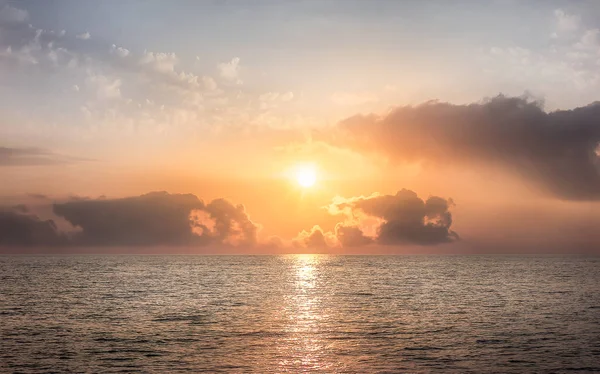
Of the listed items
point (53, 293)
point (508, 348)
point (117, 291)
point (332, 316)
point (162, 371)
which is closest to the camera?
point (162, 371)

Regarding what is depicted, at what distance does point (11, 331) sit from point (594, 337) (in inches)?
2967

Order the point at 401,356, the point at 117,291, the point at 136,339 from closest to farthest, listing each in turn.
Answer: the point at 401,356 < the point at 136,339 < the point at 117,291

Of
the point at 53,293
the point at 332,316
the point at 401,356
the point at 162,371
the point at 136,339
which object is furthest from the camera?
the point at 53,293

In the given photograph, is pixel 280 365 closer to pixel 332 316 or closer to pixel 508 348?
pixel 508 348

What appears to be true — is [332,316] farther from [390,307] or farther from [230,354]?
[230,354]

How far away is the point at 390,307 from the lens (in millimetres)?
102875

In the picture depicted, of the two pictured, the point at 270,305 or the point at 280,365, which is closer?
the point at 280,365

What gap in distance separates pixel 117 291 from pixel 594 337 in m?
110

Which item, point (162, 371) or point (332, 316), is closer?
point (162, 371)

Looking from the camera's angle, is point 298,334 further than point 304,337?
Yes

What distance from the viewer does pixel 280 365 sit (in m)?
53.7

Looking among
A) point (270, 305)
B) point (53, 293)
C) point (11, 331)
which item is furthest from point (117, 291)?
point (11, 331)

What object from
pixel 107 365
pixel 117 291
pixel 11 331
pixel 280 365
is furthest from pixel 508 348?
pixel 117 291

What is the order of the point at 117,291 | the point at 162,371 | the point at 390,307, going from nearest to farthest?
the point at 162,371 → the point at 390,307 → the point at 117,291
